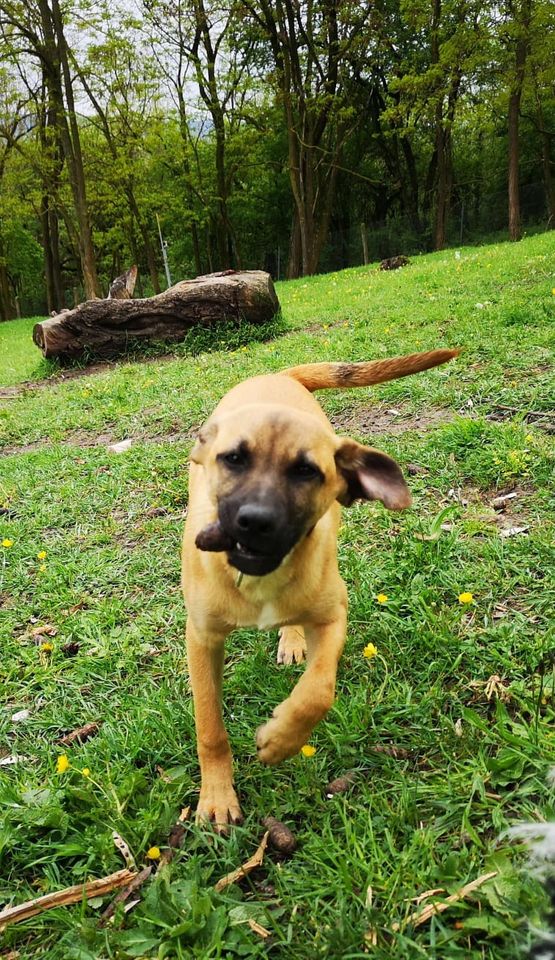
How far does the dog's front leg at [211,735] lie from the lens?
7.48ft

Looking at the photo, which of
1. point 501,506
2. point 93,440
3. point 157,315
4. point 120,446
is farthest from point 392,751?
point 157,315

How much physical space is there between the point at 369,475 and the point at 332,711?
100cm

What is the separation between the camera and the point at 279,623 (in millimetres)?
2439

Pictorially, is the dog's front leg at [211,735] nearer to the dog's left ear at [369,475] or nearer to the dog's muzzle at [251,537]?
the dog's muzzle at [251,537]

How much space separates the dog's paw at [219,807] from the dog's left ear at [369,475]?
122 cm

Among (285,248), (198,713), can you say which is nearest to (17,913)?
(198,713)

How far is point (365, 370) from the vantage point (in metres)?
3.50

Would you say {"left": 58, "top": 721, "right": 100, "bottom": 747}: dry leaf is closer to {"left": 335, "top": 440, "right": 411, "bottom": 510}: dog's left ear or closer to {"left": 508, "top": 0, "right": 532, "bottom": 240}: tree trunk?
{"left": 335, "top": 440, "right": 411, "bottom": 510}: dog's left ear

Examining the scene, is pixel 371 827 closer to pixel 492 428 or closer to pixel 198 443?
pixel 198 443

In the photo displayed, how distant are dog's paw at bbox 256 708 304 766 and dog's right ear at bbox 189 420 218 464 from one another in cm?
109

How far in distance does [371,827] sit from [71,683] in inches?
68.1

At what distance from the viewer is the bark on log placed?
1102 cm

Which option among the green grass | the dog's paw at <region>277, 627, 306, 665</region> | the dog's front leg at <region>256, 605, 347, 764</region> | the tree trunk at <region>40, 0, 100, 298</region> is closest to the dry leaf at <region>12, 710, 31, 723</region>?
the green grass

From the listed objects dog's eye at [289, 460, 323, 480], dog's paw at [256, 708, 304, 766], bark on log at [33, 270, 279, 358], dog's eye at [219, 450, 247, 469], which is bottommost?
dog's paw at [256, 708, 304, 766]
